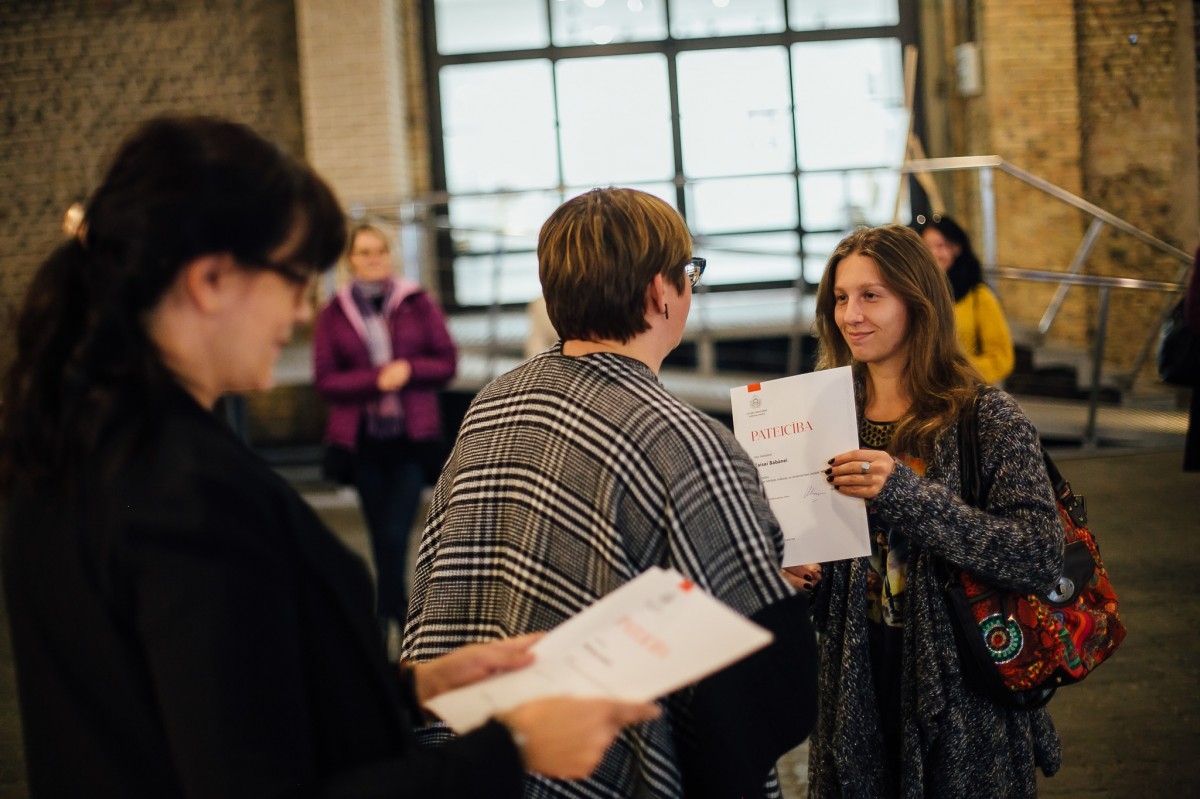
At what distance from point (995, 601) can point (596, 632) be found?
1268 millimetres

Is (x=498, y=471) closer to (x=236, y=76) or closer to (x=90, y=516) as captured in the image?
(x=90, y=516)

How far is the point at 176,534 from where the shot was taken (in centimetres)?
103

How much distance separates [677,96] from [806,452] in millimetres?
9258

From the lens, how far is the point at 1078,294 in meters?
9.83

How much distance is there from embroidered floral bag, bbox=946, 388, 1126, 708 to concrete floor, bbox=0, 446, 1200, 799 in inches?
53.3

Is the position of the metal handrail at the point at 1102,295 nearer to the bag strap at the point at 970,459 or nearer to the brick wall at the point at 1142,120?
the brick wall at the point at 1142,120

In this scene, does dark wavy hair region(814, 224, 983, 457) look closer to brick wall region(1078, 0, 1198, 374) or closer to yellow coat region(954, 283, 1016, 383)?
yellow coat region(954, 283, 1016, 383)

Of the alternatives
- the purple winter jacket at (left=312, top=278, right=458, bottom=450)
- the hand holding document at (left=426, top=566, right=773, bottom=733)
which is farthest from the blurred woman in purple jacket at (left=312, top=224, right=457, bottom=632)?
the hand holding document at (left=426, top=566, right=773, bottom=733)

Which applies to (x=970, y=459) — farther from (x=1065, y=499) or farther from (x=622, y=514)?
(x=622, y=514)

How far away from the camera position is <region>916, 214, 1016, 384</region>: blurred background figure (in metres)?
5.45

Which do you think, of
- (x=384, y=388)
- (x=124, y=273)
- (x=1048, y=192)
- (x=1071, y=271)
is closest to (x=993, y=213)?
(x=1048, y=192)

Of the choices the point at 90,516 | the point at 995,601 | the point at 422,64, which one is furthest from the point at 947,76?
the point at 90,516

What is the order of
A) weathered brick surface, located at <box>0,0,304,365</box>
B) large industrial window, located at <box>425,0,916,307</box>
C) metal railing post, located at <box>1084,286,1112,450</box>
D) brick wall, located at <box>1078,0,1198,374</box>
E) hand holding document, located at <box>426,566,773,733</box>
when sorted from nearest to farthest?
hand holding document, located at <box>426,566,773,733</box> → metal railing post, located at <box>1084,286,1112,450</box> → brick wall, located at <box>1078,0,1198,374</box> → weathered brick surface, located at <box>0,0,304,365</box> → large industrial window, located at <box>425,0,916,307</box>
